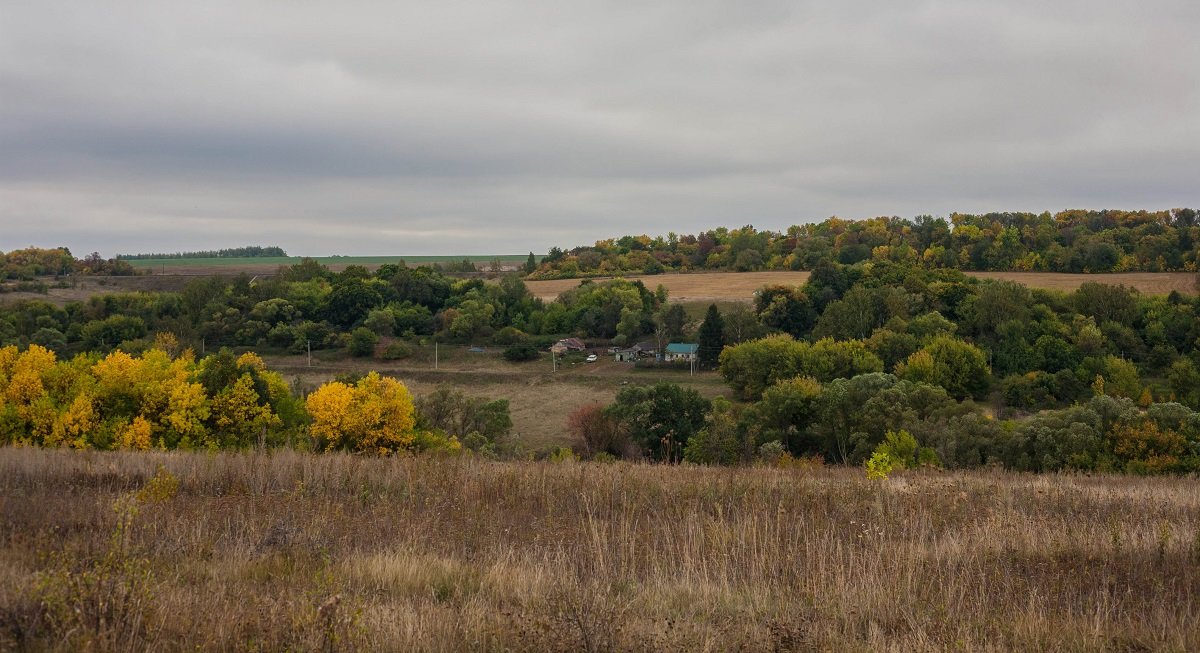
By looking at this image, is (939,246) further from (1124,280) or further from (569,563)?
(569,563)

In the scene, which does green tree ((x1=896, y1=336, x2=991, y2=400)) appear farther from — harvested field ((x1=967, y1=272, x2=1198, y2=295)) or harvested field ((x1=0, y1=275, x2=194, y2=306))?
harvested field ((x1=0, y1=275, x2=194, y2=306))

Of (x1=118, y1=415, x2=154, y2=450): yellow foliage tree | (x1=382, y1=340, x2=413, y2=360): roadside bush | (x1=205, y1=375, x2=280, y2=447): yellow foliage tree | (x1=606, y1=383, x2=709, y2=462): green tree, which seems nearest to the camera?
(x1=118, y1=415, x2=154, y2=450): yellow foliage tree

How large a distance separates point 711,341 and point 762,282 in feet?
96.4

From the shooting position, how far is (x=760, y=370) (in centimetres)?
6088

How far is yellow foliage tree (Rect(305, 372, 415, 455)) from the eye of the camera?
1141 inches

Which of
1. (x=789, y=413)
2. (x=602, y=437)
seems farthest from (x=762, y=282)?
(x=602, y=437)

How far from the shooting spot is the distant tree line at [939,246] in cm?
9206

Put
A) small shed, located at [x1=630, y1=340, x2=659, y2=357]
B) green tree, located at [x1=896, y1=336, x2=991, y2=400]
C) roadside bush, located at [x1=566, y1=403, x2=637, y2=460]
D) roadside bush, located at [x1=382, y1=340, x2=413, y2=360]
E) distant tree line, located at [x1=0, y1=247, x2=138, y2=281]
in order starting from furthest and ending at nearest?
distant tree line, located at [x1=0, y1=247, x2=138, y2=281], roadside bush, located at [x1=382, y1=340, x2=413, y2=360], small shed, located at [x1=630, y1=340, x2=659, y2=357], green tree, located at [x1=896, y1=336, x2=991, y2=400], roadside bush, located at [x1=566, y1=403, x2=637, y2=460]

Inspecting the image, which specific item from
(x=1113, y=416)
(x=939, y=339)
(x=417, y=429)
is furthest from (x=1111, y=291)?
(x=417, y=429)

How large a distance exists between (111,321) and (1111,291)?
10149 centimetres

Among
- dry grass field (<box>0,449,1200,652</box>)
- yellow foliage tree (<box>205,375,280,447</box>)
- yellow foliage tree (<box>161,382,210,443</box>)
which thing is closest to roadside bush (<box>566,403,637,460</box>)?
yellow foliage tree (<box>205,375,280,447</box>)

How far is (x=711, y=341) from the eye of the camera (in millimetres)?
72688

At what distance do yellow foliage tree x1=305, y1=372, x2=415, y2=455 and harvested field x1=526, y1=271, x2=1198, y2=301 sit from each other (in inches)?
2556

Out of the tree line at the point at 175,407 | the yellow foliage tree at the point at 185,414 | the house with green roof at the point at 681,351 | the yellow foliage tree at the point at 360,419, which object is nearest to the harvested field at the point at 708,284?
the house with green roof at the point at 681,351
